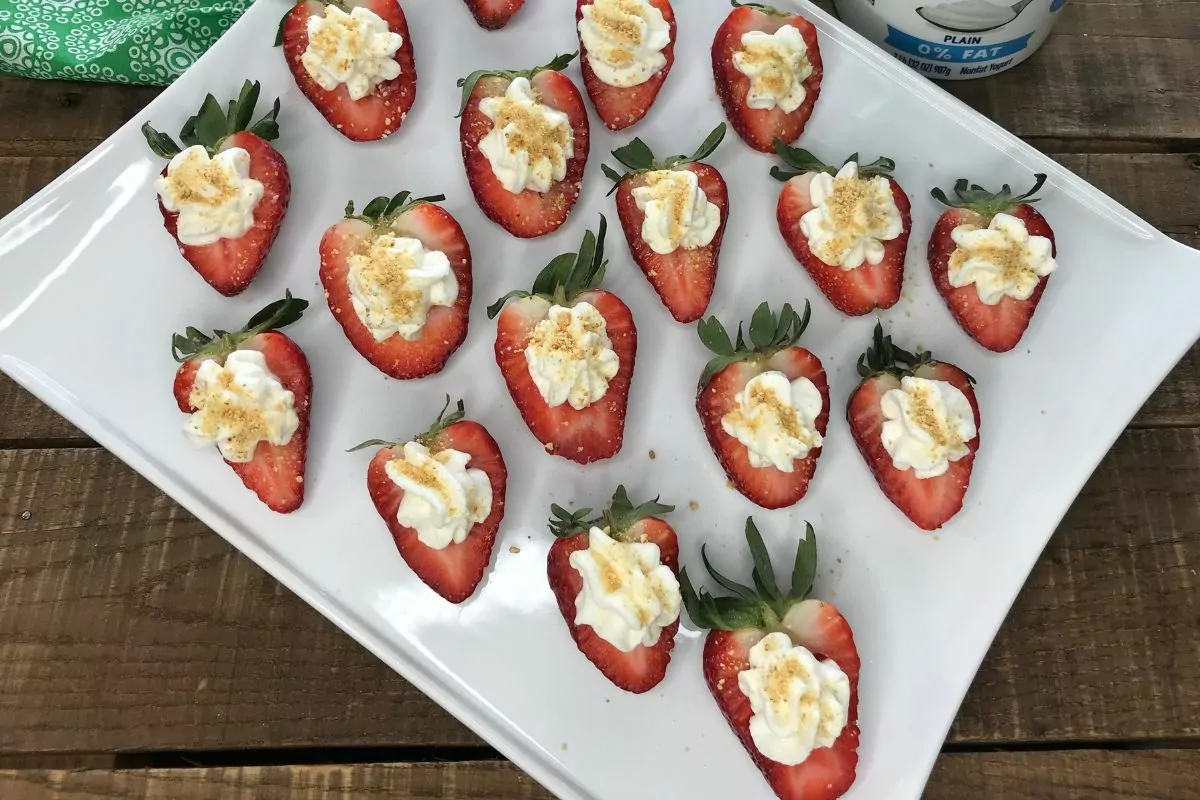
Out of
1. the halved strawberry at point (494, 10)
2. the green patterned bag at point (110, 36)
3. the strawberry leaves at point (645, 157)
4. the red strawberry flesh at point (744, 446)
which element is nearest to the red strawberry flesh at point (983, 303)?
the red strawberry flesh at point (744, 446)

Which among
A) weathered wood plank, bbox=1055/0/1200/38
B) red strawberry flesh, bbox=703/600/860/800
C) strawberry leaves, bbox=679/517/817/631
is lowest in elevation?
red strawberry flesh, bbox=703/600/860/800

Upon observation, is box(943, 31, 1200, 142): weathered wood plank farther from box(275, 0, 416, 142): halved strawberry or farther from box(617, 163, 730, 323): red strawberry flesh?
box(275, 0, 416, 142): halved strawberry

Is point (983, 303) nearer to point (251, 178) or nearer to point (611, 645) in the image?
point (611, 645)

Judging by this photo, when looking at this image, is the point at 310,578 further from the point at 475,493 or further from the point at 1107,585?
the point at 1107,585

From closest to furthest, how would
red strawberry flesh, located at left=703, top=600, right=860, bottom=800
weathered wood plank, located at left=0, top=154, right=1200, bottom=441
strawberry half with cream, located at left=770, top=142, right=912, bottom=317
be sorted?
red strawberry flesh, located at left=703, top=600, right=860, bottom=800 < strawberry half with cream, located at left=770, top=142, right=912, bottom=317 < weathered wood plank, located at left=0, top=154, right=1200, bottom=441

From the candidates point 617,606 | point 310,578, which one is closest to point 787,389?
point 617,606

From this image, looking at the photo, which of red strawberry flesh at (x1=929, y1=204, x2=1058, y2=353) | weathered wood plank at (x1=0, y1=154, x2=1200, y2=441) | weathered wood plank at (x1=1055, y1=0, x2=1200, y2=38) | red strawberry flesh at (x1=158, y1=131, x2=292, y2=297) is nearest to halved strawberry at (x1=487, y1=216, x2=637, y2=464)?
red strawberry flesh at (x1=158, y1=131, x2=292, y2=297)
